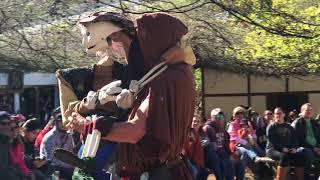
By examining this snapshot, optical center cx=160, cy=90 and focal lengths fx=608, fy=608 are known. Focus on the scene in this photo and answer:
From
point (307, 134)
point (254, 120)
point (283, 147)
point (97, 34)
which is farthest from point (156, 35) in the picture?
point (254, 120)

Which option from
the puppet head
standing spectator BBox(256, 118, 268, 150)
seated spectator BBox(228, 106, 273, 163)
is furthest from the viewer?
standing spectator BBox(256, 118, 268, 150)

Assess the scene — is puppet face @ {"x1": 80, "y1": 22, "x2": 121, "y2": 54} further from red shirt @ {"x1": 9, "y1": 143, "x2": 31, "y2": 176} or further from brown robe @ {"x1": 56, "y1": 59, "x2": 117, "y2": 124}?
red shirt @ {"x1": 9, "y1": 143, "x2": 31, "y2": 176}

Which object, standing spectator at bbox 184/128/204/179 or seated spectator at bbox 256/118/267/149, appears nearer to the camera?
standing spectator at bbox 184/128/204/179

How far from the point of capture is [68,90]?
9.51 ft

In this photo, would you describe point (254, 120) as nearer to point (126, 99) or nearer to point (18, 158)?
point (18, 158)

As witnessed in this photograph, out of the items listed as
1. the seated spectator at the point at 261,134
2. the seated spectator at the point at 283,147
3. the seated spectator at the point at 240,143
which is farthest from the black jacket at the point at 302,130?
the seated spectator at the point at 261,134


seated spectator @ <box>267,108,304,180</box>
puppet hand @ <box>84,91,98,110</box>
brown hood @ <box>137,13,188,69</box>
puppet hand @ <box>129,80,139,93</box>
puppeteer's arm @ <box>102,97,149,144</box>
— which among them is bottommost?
seated spectator @ <box>267,108,304,180</box>

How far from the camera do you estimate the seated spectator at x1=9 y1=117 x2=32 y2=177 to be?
708 cm

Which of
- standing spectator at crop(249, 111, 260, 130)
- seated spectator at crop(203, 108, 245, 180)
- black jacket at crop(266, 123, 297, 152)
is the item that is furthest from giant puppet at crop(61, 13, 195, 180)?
standing spectator at crop(249, 111, 260, 130)

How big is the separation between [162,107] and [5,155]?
4.63 m

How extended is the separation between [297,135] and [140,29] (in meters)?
7.63

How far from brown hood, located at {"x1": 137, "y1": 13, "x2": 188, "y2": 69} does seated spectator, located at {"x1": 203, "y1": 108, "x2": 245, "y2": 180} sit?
20.9 ft

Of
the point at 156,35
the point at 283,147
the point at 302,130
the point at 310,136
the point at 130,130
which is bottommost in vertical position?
the point at 283,147

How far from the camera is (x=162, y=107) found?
2.47 meters
